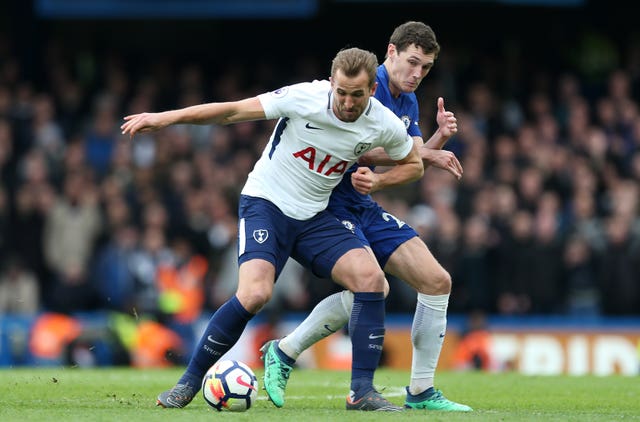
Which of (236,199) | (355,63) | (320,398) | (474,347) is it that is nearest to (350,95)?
(355,63)

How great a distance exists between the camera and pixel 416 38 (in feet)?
25.8

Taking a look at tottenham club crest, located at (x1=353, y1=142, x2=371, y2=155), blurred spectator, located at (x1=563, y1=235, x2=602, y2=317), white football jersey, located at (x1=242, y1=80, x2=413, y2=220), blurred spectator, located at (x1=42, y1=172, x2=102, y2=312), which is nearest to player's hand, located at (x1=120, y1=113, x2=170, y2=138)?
white football jersey, located at (x1=242, y1=80, x2=413, y2=220)

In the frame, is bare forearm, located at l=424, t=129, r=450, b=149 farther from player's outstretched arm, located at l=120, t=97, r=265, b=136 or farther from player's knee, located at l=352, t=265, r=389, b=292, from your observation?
player's outstretched arm, located at l=120, t=97, r=265, b=136

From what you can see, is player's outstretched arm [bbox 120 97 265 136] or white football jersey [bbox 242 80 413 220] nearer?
player's outstretched arm [bbox 120 97 265 136]

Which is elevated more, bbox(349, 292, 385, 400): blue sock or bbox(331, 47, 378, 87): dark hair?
bbox(331, 47, 378, 87): dark hair

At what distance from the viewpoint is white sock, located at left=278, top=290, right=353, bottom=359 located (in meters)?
8.20

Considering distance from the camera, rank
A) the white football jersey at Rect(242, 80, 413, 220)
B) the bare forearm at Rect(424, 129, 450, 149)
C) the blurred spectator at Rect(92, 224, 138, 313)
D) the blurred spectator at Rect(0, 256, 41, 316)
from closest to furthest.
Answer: the white football jersey at Rect(242, 80, 413, 220) → the bare forearm at Rect(424, 129, 450, 149) → the blurred spectator at Rect(92, 224, 138, 313) → the blurred spectator at Rect(0, 256, 41, 316)

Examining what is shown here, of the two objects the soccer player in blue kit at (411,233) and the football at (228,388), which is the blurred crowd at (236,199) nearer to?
the soccer player in blue kit at (411,233)

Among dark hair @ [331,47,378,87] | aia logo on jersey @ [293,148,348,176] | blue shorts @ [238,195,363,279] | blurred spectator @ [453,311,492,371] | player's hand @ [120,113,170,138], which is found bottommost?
blurred spectator @ [453,311,492,371]

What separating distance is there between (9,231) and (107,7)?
4421mm

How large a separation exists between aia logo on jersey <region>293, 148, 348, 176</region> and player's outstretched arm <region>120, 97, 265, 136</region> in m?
0.37

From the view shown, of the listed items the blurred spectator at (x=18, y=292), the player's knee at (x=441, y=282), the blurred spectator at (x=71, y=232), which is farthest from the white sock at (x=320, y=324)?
the blurred spectator at (x=18, y=292)

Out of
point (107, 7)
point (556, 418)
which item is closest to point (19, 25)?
point (107, 7)

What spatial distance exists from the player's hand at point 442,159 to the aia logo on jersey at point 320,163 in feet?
2.20
